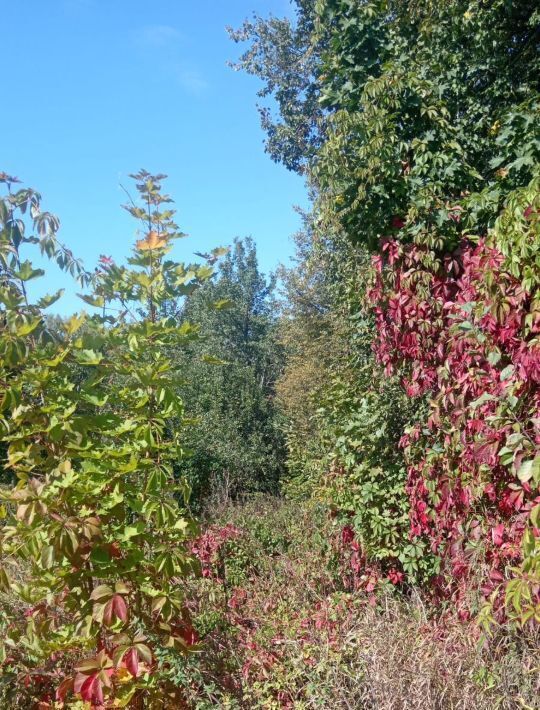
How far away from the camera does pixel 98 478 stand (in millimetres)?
2104

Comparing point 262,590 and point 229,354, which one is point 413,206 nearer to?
point 262,590

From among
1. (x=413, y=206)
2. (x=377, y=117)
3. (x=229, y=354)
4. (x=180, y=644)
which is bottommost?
(x=180, y=644)

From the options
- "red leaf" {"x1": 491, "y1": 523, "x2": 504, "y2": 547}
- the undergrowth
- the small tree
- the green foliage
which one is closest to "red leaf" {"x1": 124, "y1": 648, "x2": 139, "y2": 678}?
the small tree

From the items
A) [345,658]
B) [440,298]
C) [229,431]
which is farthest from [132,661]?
[229,431]

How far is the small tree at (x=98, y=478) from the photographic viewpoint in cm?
198

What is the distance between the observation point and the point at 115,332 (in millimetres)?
2293

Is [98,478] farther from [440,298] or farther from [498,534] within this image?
[440,298]

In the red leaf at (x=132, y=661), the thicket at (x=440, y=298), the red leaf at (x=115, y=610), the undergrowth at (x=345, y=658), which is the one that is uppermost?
the thicket at (x=440, y=298)

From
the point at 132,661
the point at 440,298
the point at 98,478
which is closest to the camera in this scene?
the point at 132,661

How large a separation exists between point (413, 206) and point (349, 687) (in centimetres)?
234

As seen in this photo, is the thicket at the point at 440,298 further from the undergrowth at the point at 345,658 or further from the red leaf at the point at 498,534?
the undergrowth at the point at 345,658

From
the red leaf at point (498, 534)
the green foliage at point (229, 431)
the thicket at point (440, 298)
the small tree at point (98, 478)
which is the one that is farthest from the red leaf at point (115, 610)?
the green foliage at point (229, 431)

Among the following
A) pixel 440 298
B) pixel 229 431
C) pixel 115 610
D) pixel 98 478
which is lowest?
pixel 115 610

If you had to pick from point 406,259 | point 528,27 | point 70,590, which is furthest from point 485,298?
point 528,27
